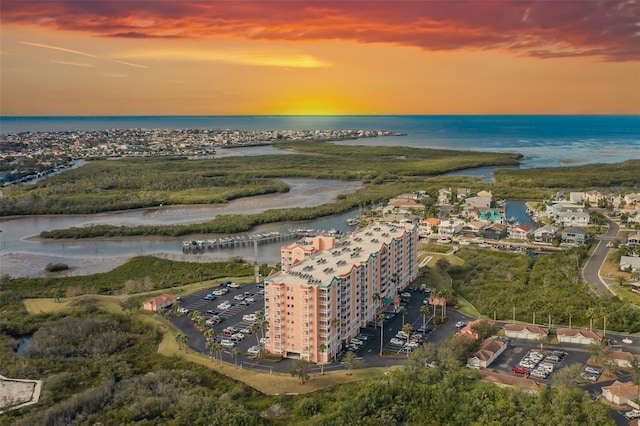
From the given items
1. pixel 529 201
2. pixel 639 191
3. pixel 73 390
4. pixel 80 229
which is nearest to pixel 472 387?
pixel 73 390

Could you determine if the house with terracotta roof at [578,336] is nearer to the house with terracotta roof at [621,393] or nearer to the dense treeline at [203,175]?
the house with terracotta roof at [621,393]

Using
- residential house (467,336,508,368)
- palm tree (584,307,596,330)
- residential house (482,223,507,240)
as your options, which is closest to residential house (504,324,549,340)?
residential house (467,336,508,368)

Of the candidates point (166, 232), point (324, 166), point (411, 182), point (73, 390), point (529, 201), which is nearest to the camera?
point (73, 390)

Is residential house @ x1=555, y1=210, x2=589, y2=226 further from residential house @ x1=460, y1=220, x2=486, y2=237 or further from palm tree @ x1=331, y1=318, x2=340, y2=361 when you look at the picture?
palm tree @ x1=331, y1=318, x2=340, y2=361

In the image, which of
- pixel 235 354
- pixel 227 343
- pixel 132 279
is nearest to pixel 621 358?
pixel 235 354

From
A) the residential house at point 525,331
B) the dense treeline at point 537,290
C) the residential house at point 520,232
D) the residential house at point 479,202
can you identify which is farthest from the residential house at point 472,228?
the residential house at point 525,331

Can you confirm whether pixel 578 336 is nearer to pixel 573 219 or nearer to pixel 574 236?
pixel 574 236

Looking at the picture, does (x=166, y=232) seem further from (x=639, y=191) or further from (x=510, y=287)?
(x=639, y=191)
